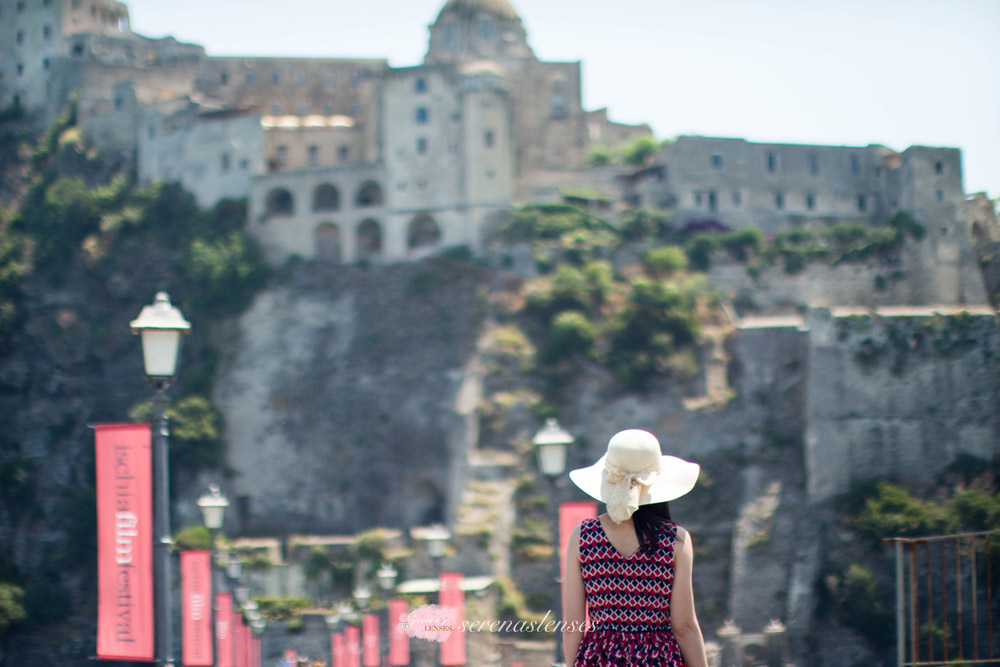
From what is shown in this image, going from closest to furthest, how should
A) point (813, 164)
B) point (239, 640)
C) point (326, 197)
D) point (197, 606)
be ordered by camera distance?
1. point (197, 606)
2. point (239, 640)
3. point (813, 164)
4. point (326, 197)

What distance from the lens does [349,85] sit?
7375 centimetres

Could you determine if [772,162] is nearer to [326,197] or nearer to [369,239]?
[369,239]

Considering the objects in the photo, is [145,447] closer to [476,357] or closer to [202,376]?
[476,357]

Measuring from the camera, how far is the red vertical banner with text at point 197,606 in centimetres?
2847

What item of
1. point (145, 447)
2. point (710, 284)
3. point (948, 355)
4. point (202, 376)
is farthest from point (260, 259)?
point (145, 447)

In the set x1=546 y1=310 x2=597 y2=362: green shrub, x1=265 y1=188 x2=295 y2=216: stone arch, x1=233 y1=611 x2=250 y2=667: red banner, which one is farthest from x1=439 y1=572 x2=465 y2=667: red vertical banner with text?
x1=265 y1=188 x2=295 y2=216: stone arch

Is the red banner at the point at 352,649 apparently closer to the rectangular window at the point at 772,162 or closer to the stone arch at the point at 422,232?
the stone arch at the point at 422,232

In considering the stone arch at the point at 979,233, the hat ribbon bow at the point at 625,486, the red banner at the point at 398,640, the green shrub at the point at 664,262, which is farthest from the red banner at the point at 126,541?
the stone arch at the point at 979,233

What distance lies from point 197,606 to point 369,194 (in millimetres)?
38629

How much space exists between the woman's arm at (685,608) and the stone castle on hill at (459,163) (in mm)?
52308

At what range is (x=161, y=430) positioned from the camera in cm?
1462

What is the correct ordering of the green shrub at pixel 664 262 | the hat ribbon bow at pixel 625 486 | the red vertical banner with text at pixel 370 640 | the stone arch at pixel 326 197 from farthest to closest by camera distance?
the stone arch at pixel 326 197
the green shrub at pixel 664 262
the red vertical banner with text at pixel 370 640
the hat ribbon bow at pixel 625 486

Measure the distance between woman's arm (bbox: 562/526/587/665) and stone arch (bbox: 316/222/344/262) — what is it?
55210 mm

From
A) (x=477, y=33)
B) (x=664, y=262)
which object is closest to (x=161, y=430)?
(x=664, y=262)
